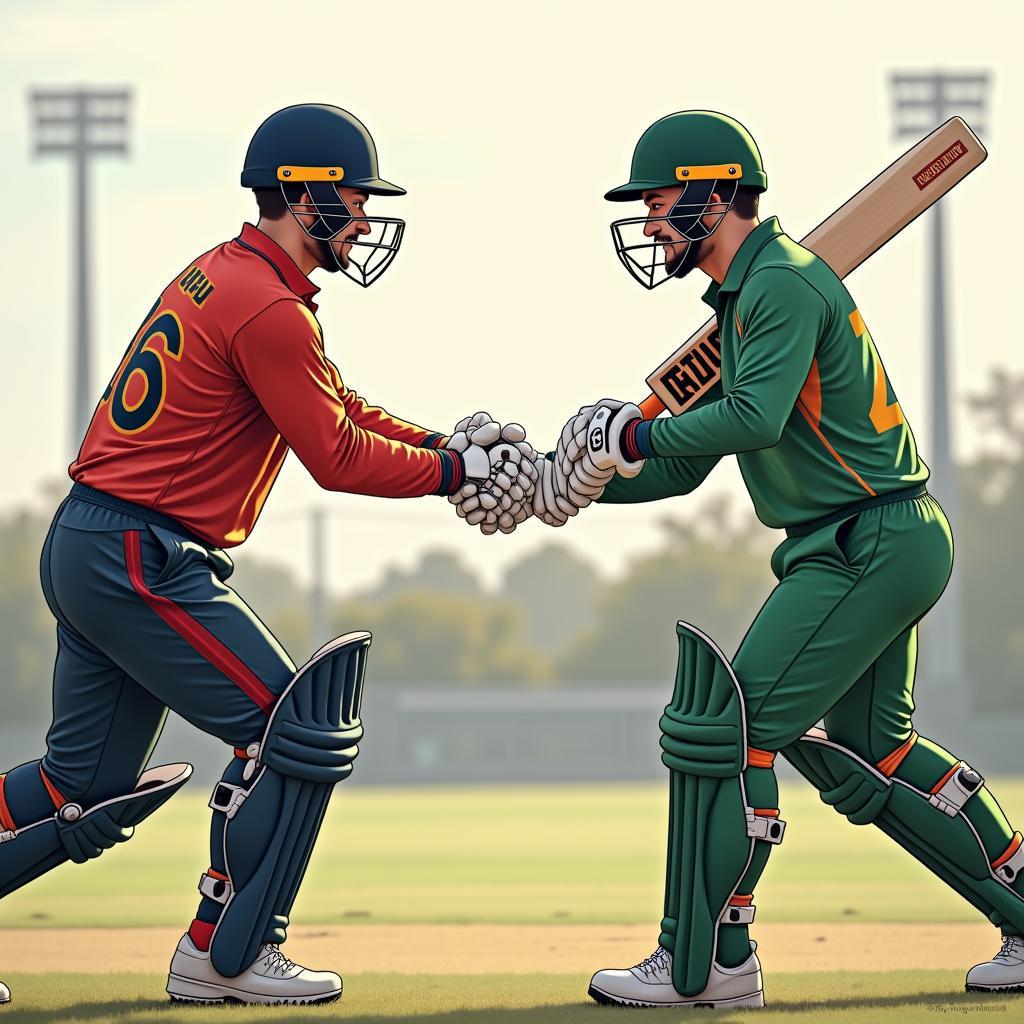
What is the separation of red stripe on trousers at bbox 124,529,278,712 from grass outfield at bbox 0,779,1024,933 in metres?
3.05

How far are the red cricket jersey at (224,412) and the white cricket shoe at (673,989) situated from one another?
1484 millimetres

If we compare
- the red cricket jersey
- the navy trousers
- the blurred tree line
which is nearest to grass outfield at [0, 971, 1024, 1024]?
the navy trousers

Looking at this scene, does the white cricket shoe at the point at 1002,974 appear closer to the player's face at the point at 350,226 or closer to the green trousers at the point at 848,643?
the green trousers at the point at 848,643

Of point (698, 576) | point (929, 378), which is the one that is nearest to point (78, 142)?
point (929, 378)

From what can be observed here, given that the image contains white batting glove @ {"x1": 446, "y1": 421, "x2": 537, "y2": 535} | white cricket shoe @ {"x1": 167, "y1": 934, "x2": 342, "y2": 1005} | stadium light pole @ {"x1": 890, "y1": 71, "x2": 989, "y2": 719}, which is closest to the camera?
white cricket shoe @ {"x1": 167, "y1": 934, "x2": 342, "y2": 1005}

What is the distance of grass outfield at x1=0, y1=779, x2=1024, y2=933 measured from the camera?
27.5ft

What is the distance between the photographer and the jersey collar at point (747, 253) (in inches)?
209

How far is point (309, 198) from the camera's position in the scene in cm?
544

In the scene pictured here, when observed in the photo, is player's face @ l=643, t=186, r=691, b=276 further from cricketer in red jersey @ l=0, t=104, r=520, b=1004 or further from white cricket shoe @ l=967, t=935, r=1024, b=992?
white cricket shoe @ l=967, t=935, r=1024, b=992

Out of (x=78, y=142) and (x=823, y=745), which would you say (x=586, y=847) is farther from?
(x=78, y=142)

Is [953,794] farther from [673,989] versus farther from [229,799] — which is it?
[229,799]

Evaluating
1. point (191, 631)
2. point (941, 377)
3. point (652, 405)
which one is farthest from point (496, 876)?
point (941, 377)

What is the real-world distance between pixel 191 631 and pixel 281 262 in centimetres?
110

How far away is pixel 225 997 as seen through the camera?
17.0 feet
